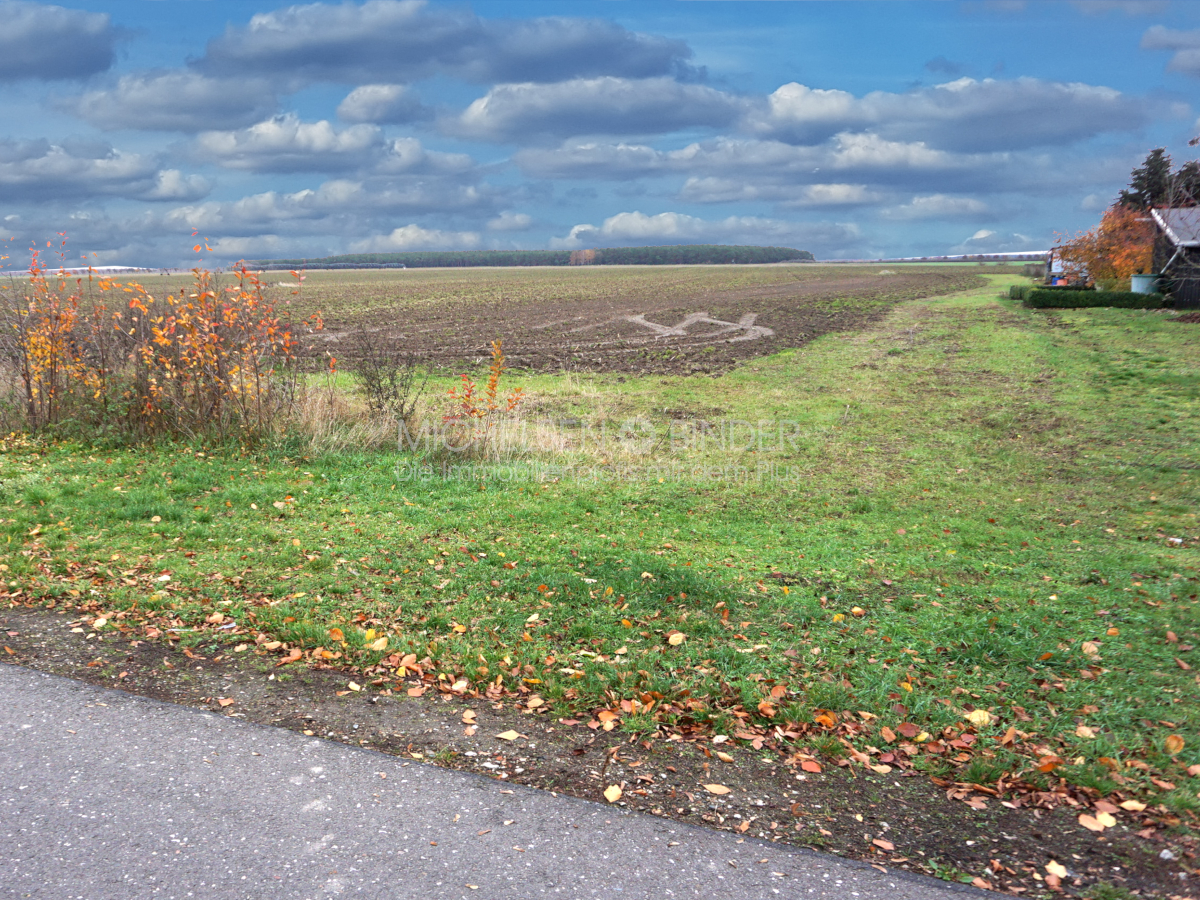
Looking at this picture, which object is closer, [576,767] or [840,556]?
[576,767]

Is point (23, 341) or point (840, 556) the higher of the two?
point (23, 341)

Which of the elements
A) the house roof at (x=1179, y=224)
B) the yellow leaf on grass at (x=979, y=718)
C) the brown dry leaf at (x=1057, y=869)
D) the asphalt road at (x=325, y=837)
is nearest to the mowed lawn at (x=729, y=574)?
the yellow leaf on grass at (x=979, y=718)

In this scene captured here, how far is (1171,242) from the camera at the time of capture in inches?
1540

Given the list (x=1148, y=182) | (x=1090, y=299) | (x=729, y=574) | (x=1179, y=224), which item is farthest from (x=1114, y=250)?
(x=729, y=574)

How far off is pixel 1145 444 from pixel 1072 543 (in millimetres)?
5794

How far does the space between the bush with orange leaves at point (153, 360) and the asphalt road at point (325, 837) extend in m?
7.44

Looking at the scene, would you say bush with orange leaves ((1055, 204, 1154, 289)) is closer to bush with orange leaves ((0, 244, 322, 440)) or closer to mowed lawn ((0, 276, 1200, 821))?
mowed lawn ((0, 276, 1200, 821))

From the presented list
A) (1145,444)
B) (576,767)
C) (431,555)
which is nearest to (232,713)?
(576,767)

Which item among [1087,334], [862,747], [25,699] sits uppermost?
[1087,334]

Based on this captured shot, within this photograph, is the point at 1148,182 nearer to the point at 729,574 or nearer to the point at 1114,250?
the point at 1114,250

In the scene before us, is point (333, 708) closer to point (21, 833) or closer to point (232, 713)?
point (232, 713)

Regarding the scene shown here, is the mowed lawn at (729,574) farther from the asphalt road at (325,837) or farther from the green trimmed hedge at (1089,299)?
the green trimmed hedge at (1089,299)

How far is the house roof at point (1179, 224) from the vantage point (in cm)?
3572

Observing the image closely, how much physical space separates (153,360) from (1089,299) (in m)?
37.7
